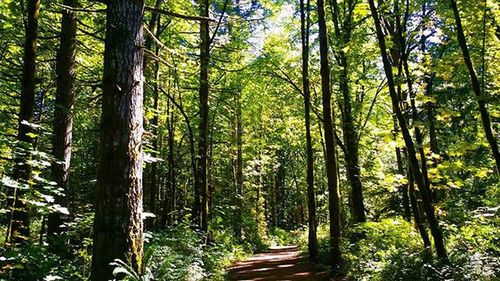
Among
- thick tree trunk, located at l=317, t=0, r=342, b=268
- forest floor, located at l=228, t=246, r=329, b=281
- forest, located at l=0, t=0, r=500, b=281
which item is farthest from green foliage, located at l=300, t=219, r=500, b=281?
forest floor, located at l=228, t=246, r=329, b=281

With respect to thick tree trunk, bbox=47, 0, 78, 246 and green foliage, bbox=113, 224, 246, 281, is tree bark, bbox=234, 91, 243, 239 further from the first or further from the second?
thick tree trunk, bbox=47, 0, 78, 246

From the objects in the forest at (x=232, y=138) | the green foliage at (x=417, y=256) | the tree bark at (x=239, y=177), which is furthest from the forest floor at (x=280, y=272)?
the tree bark at (x=239, y=177)

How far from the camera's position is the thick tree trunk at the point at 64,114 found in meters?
8.33

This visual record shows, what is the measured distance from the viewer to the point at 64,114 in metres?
8.39

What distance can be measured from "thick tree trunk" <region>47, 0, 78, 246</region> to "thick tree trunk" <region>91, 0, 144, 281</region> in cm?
369

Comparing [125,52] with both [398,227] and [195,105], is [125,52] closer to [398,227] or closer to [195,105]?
[398,227]

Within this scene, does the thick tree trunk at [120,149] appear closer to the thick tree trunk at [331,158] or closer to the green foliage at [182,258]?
the green foliage at [182,258]

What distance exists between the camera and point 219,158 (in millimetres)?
30609

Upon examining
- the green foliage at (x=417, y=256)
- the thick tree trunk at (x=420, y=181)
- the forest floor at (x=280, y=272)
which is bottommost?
the forest floor at (x=280, y=272)

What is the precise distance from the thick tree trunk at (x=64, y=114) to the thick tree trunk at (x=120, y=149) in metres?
3.69

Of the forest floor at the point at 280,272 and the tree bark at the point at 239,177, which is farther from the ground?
the tree bark at the point at 239,177

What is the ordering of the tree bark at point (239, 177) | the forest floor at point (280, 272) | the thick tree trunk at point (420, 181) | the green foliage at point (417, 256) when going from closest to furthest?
1. the green foliage at point (417, 256)
2. the thick tree trunk at point (420, 181)
3. the forest floor at point (280, 272)
4. the tree bark at point (239, 177)

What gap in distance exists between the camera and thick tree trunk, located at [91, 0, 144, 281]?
4.92 meters

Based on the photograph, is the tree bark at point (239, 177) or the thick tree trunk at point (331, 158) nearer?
the thick tree trunk at point (331, 158)
